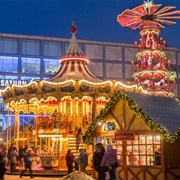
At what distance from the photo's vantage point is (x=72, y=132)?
2212 centimetres

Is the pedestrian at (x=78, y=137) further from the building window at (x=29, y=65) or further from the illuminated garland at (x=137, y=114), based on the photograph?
the building window at (x=29, y=65)

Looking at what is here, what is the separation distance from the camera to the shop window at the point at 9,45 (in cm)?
5472

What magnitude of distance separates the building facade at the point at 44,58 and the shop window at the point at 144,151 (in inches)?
1602

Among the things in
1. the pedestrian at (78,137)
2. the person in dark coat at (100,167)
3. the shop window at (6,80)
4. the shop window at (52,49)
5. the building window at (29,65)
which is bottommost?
the person in dark coat at (100,167)

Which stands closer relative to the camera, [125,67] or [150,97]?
[150,97]

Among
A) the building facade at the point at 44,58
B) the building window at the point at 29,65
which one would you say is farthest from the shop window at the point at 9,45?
the building window at the point at 29,65

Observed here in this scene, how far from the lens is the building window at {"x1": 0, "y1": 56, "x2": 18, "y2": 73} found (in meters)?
54.9

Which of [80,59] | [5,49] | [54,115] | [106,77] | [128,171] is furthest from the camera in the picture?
[106,77]

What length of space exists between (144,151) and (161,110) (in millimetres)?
1587

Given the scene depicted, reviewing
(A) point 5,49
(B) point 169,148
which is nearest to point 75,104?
(B) point 169,148

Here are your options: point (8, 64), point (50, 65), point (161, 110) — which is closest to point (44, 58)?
point (50, 65)

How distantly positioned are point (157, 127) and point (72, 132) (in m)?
10.4

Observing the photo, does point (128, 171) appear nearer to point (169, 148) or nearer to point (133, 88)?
point (169, 148)

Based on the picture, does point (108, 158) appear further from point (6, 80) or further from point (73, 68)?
point (6, 80)
